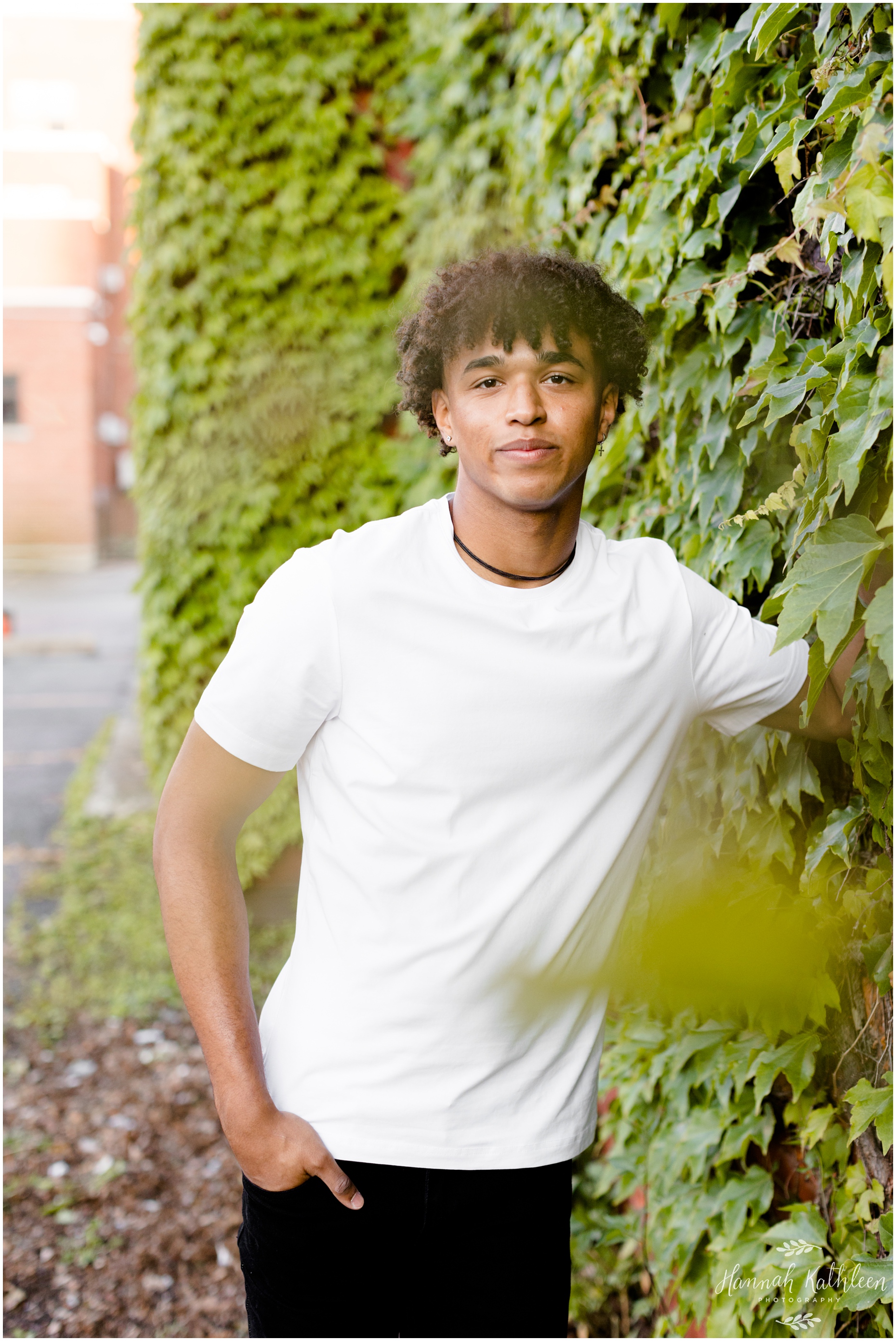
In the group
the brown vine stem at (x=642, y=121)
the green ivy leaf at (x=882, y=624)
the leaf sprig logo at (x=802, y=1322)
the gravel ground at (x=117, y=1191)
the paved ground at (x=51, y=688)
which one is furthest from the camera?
the paved ground at (x=51, y=688)

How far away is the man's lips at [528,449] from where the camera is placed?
1502mm

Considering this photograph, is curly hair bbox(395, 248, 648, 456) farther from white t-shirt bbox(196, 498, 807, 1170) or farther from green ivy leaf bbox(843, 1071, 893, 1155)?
green ivy leaf bbox(843, 1071, 893, 1155)

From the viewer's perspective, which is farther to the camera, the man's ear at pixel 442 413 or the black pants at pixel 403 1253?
the man's ear at pixel 442 413

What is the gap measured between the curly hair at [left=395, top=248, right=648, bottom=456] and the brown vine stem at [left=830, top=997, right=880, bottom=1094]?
40.4 inches

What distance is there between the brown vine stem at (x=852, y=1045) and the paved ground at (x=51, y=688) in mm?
4252

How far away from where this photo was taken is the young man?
1471mm

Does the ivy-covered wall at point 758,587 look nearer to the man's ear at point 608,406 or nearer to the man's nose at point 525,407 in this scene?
the man's ear at point 608,406

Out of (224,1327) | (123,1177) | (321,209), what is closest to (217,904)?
(224,1327)

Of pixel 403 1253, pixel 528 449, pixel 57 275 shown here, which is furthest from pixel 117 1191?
pixel 57 275

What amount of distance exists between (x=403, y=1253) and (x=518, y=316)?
1376 millimetres

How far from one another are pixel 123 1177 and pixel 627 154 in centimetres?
335

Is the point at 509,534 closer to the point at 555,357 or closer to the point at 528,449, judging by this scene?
the point at 528,449

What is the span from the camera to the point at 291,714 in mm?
1473

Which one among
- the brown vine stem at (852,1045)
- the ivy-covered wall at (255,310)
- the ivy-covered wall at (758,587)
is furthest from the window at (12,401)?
the brown vine stem at (852,1045)
